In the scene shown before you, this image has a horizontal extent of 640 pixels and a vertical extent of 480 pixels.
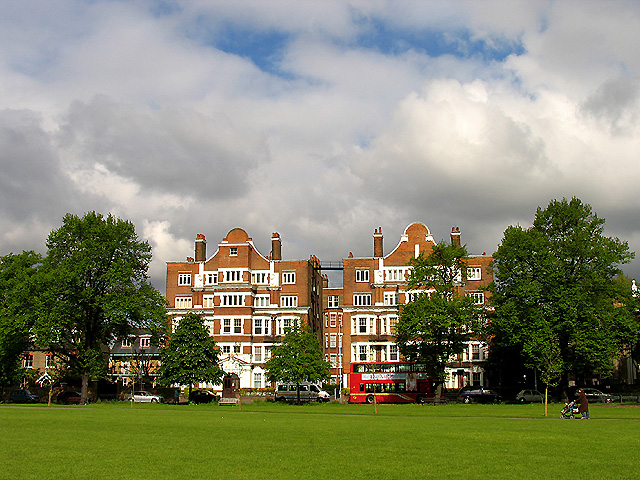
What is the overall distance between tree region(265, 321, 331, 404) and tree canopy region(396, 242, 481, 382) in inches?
351

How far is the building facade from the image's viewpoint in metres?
89.9

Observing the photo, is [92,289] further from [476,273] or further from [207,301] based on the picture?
[476,273]

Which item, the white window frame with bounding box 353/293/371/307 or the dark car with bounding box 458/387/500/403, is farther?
the white window frame with bounding box 353/293/371/307

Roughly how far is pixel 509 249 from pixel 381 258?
31062 millimetres

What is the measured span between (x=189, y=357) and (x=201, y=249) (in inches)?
1225

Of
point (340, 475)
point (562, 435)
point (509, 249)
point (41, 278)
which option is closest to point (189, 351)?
point (41, 278)

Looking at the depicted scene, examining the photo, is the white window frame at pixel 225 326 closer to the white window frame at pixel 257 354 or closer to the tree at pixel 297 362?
the white window frame at pixel 257 354

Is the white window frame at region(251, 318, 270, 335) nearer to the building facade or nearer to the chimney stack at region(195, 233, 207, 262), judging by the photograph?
the building facade

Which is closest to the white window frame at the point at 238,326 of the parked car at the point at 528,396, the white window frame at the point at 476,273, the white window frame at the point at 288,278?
the white window frame at the point at 288,278

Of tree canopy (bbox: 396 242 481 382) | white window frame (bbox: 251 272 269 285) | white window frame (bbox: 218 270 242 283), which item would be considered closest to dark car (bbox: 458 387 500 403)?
tree canopy (bbox: 396 242 481 382)

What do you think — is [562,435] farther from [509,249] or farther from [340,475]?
[509,249]

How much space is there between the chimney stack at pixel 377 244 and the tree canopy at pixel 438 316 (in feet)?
82.7

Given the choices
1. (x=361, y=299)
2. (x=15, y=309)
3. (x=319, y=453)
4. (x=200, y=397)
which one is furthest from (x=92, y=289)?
(x=319, y=453)

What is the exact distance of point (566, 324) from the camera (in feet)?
198
